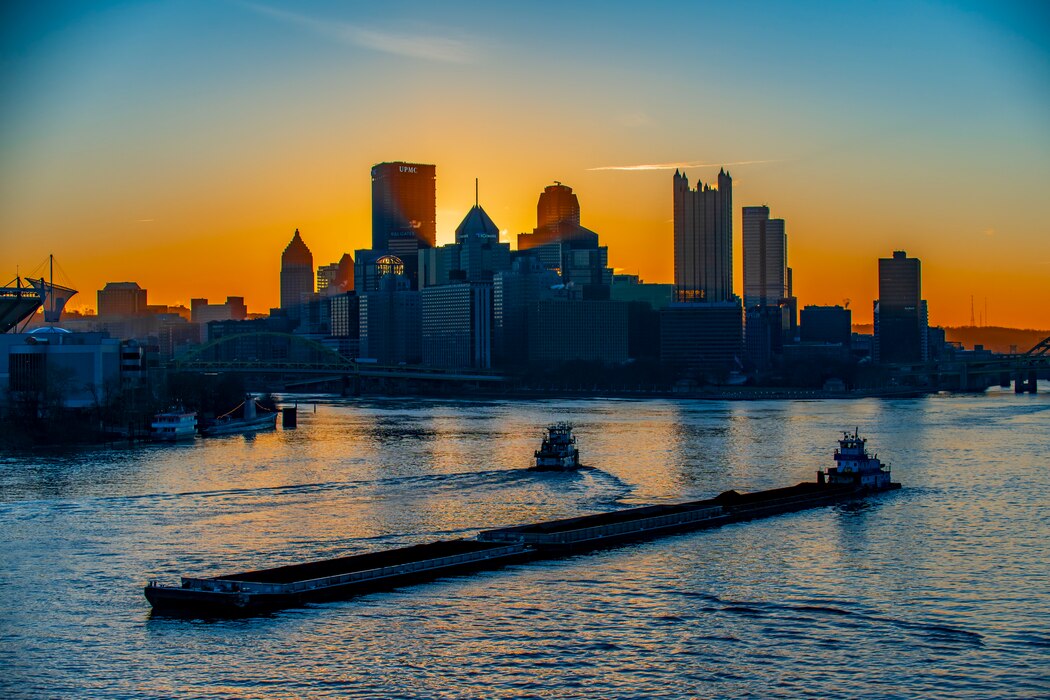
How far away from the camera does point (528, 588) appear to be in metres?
25.4

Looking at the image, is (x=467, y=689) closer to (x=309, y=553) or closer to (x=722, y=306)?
(x=309, y=553)

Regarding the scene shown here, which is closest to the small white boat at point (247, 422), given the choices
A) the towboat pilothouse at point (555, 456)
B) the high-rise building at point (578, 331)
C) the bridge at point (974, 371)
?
the towboat pilothouse at point (555, 456)

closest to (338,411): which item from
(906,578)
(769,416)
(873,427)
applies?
(769,416)

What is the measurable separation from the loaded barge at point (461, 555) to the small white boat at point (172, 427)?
1214 inches

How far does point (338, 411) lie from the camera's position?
92000 mm

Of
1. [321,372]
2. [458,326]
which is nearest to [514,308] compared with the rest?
[458,326]

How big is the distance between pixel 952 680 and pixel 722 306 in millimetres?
142858

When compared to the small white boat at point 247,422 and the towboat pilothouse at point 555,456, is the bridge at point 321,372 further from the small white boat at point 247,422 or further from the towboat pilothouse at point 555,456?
the towboat pilothouse at point 555,456

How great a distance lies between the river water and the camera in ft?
64.6

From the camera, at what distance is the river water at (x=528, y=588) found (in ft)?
64.6

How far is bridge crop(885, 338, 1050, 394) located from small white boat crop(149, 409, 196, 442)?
95.2 metres

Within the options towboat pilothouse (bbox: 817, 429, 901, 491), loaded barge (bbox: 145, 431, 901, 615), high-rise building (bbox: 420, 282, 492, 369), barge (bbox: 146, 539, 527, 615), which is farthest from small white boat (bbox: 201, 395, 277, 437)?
high-rise building (bbox: 420, 282, 492, 369)

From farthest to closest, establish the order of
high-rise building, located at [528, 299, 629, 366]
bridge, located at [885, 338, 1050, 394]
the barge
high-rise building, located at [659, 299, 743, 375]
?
high-rise building, located at [528, 299, 629, 366]
high-rise building, located at [659, 299, 743, 375]
bridge, located at [885, 338, 1050, 394]
the barge

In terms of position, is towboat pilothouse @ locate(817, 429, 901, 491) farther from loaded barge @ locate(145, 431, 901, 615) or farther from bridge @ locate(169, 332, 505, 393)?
bridge @ locate(169, 332, 505, 393)
